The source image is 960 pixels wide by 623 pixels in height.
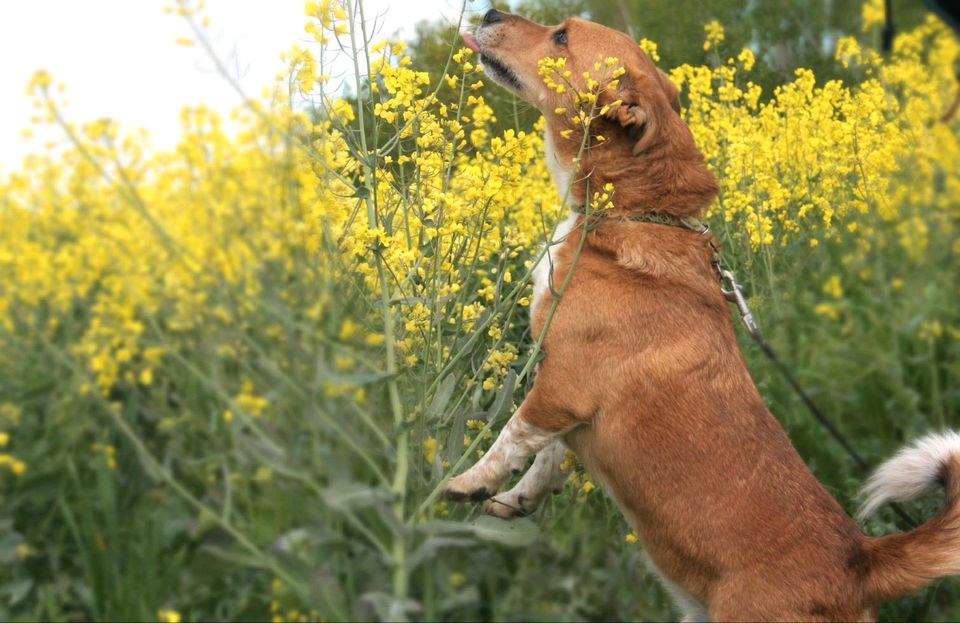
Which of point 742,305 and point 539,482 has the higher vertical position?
point 742,305

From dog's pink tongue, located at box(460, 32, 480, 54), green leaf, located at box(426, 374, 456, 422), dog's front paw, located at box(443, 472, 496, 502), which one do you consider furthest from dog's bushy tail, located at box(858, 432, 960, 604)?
dog's pink tongue, located at box(460, 32, 480, 54)

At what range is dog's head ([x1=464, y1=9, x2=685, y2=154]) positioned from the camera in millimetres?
3568

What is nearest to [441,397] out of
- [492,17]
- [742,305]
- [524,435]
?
[524,435]

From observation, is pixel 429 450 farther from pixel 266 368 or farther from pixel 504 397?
pixel 266 368

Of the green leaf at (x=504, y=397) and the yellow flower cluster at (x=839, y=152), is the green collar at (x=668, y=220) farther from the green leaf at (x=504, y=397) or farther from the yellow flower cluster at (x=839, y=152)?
the yellow flower cluster at (x=839, y=152)

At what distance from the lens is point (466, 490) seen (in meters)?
3.04

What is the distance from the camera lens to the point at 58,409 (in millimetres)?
1860

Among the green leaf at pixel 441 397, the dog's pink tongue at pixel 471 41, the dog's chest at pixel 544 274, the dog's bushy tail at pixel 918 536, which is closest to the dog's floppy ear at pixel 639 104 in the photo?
the dog's chest at pixel 544 274

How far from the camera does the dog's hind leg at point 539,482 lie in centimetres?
347

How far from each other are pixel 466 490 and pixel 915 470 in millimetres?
1362

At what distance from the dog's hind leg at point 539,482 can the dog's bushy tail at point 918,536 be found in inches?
40.0

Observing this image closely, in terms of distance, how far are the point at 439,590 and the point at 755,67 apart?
3131 millimetres

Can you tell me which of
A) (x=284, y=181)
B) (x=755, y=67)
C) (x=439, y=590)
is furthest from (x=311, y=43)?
(x=755, y=67)

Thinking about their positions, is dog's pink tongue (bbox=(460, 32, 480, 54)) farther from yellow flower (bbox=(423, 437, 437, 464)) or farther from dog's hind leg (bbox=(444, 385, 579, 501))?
yellow flower (bbox=(423, 437, 437, 464))
